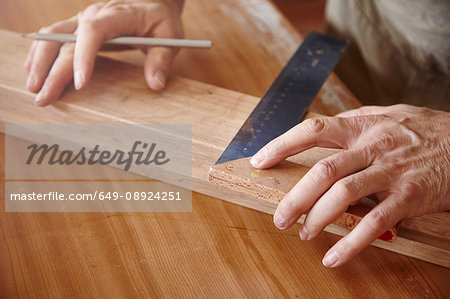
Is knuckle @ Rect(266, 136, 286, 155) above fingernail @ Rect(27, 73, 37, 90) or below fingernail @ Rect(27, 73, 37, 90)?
above

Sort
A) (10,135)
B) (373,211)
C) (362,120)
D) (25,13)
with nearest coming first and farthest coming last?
(373,211)
(362,120)
(10,135)
(25,13)

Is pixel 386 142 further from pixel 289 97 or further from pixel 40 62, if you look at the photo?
pixel 40 62

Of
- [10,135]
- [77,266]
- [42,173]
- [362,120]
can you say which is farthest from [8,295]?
[362,120]

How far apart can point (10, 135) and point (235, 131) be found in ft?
1.72

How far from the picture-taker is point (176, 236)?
2.40ft

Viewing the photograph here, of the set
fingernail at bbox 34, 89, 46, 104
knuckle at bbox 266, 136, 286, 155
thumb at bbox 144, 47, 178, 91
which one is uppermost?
knuckle at bbox 266, 136, 286, 155

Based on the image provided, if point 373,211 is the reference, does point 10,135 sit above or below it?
below

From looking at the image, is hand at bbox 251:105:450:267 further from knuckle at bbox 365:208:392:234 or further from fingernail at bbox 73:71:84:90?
fingernail at bbox 73:71:84:90

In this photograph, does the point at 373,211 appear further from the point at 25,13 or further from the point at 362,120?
the point at 25,13

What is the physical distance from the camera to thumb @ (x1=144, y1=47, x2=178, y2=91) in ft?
3.04

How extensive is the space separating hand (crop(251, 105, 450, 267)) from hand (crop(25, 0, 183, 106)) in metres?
0.41

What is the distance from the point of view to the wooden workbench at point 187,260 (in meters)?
0.66

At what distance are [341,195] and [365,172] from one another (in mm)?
63
